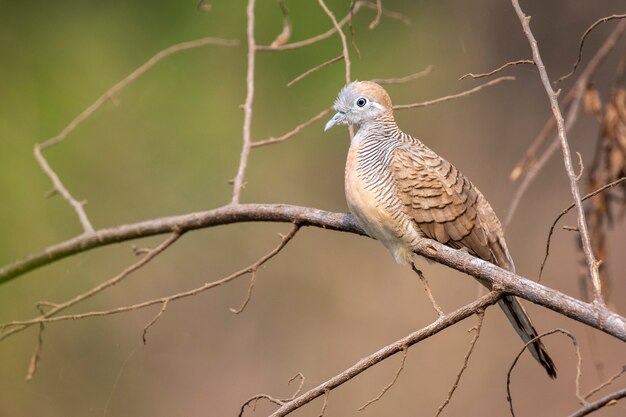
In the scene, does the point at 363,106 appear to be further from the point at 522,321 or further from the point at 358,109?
the point at 522,321

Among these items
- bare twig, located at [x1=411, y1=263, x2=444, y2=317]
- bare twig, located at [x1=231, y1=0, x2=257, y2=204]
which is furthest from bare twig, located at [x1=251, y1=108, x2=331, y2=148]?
bare twig, located at [x1=411, y1=263, x2=444, y2=317]

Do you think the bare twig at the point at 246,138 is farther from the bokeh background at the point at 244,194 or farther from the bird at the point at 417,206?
the bokeh background at the point at 244,194

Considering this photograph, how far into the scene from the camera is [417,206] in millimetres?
2391

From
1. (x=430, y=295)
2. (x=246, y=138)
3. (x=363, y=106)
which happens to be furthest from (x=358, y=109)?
(x=430, y=295)

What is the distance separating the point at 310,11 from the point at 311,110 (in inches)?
23.0

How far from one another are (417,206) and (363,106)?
37 centimetres

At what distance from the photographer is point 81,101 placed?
206 inches

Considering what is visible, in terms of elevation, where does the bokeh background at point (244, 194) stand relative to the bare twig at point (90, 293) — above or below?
above

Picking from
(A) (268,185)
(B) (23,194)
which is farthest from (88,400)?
(A) (268,185)

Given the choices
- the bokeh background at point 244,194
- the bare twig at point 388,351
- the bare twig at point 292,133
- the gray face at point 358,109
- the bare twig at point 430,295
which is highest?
the bokeh background at point 244,194

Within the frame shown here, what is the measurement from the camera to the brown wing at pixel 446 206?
2.38m

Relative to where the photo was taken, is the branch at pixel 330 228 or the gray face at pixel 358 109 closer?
the branch at pixel 330 228

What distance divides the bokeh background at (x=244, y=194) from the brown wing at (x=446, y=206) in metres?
2.50

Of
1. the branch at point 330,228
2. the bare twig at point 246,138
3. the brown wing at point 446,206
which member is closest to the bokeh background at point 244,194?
the branch at point 330,228
